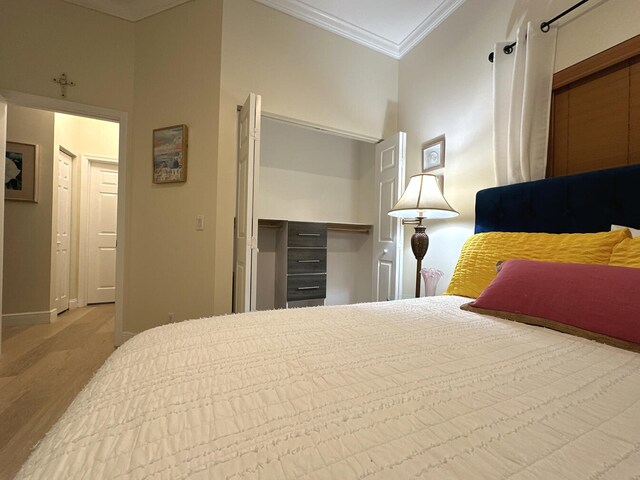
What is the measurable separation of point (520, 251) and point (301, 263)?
2183 mm

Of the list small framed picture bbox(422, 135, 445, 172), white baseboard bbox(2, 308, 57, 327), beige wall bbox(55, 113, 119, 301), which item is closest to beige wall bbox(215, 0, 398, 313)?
small framed picture bbox(422, 135, 445, 172)

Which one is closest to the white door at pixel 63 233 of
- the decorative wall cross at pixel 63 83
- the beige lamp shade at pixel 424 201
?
the decorative wall cross at pixel 63 83

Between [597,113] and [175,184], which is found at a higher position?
[597,113]

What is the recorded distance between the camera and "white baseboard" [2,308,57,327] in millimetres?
2914

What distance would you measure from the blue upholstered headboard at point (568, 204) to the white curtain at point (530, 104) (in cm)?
16

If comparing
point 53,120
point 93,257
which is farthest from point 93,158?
point 93,257

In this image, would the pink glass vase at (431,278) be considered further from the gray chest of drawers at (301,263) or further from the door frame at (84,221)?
the door frame at (84,221)

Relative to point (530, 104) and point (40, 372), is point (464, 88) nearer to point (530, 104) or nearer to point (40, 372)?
point (530, 104)

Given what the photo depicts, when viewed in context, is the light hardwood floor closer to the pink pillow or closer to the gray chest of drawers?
the gray chest of drawers

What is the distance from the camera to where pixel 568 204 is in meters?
1.50

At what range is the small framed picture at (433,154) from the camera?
2.47 meters

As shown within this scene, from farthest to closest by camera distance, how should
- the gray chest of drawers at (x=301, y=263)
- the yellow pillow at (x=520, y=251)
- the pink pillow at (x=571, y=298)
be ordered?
1. the gray chest of drawers at (x=301, y=263)
2. the yellow pillow at (x=520, y=251)
3. the pink pillow at (x=571, y=298)

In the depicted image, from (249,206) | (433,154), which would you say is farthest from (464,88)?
(249,206)

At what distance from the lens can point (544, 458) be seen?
40 cm
